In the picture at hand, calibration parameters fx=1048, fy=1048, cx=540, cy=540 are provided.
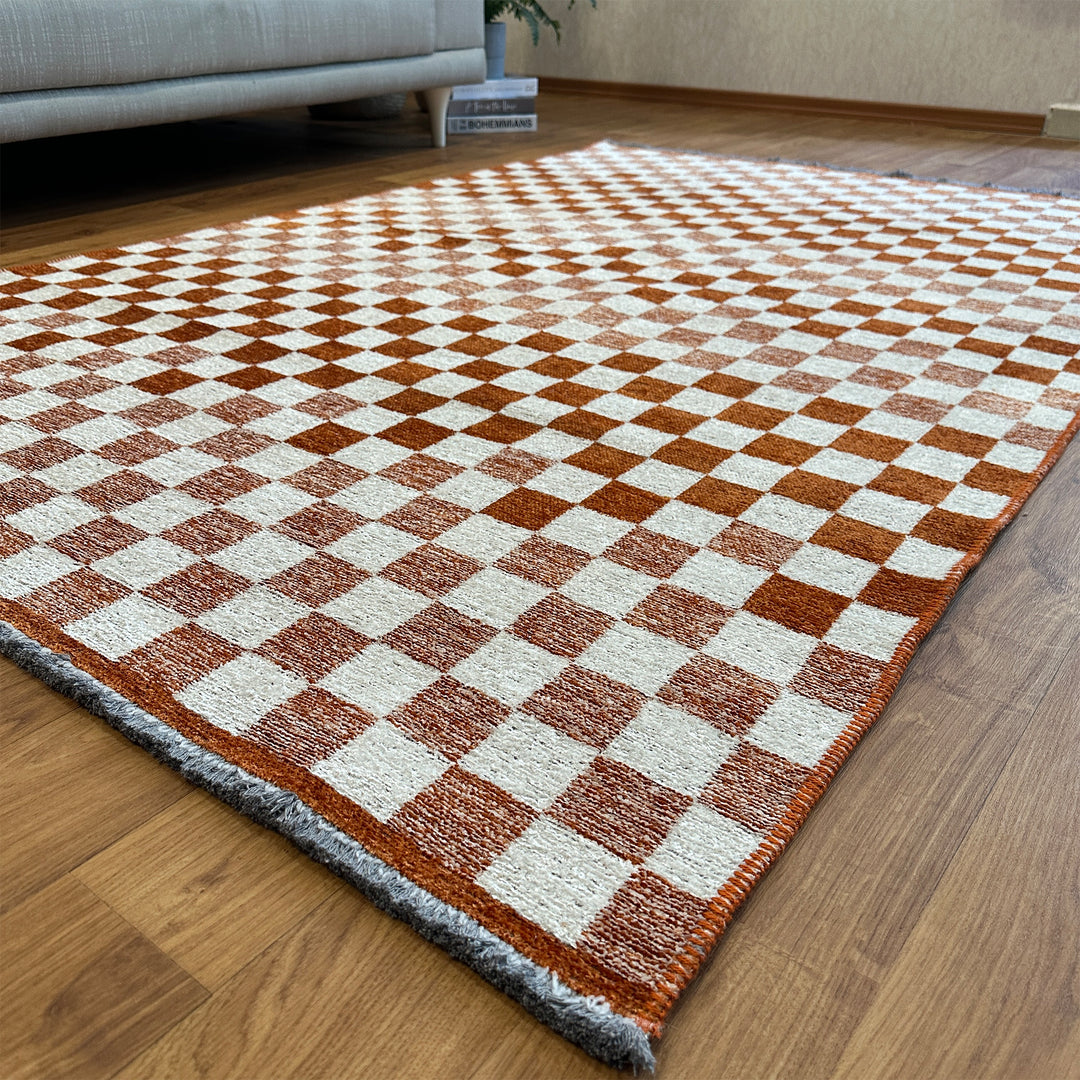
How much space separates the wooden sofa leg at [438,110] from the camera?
2.37 m

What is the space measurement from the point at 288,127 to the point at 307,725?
8.32ft

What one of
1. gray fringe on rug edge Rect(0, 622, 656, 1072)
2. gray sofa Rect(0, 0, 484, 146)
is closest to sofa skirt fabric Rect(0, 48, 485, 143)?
gray sofa Rect(0, 0, 484, 146)

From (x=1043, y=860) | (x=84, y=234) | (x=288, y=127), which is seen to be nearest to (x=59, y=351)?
(x=84, y=234)

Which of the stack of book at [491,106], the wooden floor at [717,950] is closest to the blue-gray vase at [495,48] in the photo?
the stack of book at [491,106]

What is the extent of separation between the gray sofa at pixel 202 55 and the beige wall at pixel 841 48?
1.27 meters

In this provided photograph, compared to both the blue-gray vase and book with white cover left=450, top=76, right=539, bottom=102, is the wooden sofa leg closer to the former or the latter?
book with white cover left=450, top=76, right=539, bottom=102

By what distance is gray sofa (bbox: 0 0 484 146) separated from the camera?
5.12 feet

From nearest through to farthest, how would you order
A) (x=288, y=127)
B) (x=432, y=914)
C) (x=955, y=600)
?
1. (x=432, y=914)
2. (x=955, y=600)
3. (x=288, y=127)

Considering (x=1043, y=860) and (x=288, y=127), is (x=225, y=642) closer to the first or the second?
(x=1043, y=860)

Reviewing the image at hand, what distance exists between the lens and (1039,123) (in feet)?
9.27

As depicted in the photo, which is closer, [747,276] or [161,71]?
[747,276]

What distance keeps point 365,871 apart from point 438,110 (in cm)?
222

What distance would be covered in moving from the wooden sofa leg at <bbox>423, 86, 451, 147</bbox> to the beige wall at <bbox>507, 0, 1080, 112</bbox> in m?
1.24

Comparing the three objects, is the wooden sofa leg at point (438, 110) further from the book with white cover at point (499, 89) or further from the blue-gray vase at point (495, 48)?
the blue-gray vase at point (495, 48)
